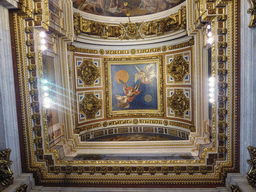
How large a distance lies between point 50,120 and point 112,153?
322cm

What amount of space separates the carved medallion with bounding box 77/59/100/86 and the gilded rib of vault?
0.07 m

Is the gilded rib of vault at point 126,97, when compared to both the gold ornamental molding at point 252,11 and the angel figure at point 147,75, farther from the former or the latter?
the gold ornamental molding at point 252,11

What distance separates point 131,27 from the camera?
10680 mm

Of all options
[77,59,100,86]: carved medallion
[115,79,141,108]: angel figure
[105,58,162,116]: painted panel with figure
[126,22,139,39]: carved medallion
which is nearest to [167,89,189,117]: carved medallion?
[105,58,162,116]: painted panel with figure

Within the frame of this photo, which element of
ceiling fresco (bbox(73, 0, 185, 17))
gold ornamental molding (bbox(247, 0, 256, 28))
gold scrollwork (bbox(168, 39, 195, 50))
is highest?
ceiling fresco (bbox(73, 0, 185, 17))

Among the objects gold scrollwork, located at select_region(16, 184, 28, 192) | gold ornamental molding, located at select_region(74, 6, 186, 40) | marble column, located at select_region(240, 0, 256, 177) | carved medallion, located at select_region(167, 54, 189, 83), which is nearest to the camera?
marble column, located at select_region(240, 0, 256, 177)

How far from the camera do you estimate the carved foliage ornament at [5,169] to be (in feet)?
17.7

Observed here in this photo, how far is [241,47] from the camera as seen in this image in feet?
17.9

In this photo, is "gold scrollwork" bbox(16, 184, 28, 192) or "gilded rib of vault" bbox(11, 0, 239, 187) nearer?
"gold scrollwork" bbox(16, 184, 28, 192)

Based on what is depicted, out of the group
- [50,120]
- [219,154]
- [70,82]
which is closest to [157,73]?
[70,82]

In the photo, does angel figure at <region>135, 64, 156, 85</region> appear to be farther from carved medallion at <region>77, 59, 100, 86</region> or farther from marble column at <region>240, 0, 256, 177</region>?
marble column at <region>240, 0, 256, 177</region>

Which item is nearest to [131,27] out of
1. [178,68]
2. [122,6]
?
[122,6]

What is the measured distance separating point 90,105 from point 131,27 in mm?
5754

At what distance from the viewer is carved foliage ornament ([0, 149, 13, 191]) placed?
5.39 m
